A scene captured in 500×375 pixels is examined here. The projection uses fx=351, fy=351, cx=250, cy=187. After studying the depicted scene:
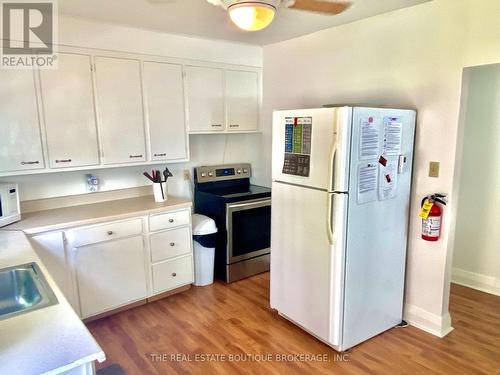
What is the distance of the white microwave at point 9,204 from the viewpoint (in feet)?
8.06

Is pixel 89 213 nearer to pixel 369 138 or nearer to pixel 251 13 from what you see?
pixel 251 13

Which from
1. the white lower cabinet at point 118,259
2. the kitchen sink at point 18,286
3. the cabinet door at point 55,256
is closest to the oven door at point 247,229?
the white lower cabinet at point 118,259

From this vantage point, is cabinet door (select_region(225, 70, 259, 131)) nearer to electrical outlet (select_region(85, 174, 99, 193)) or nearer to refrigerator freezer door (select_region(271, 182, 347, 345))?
refrigerator freezer door (select_region(271, 182, 347, 345))

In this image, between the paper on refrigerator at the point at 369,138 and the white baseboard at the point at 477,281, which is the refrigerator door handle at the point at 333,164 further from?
the white baseboard at the point at 477,281

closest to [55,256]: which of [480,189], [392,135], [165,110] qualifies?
[165,110]

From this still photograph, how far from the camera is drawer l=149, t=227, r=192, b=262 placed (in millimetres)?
3066

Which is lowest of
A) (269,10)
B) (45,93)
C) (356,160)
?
(356,160)

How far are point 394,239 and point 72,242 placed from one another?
239cm

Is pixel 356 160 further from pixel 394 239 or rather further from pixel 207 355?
pixel 207 355

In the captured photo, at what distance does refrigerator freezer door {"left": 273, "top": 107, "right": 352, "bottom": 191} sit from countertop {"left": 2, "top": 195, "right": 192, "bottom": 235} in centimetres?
112

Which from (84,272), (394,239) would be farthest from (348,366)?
(84,272)

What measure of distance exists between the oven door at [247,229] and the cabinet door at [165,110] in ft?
2.51

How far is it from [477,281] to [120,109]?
3625mm

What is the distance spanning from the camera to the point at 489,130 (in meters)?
3.16
